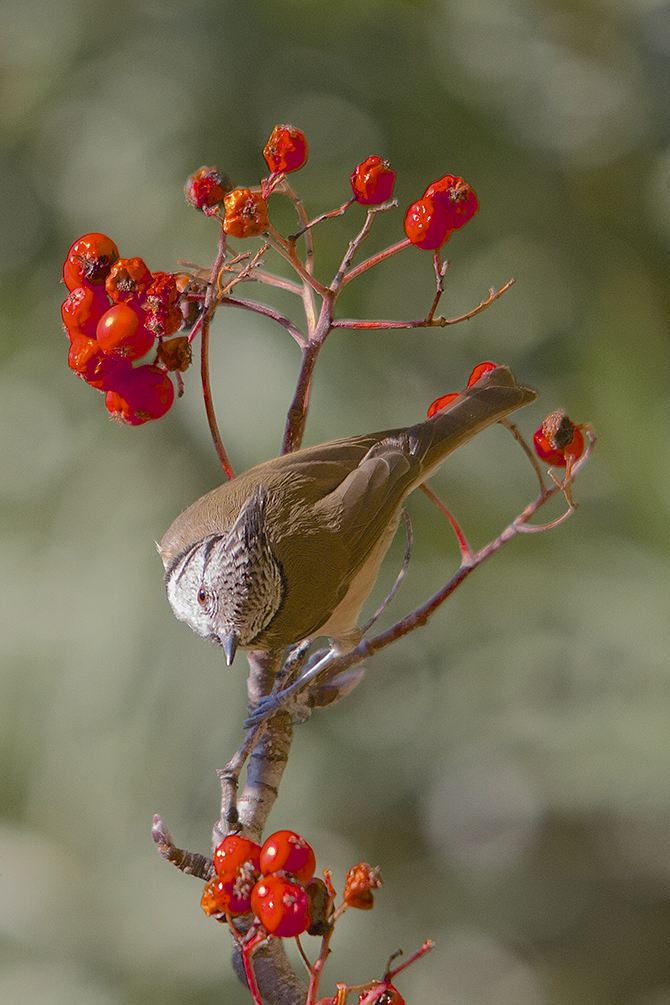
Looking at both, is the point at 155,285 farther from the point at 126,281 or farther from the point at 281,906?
the point at 281,906

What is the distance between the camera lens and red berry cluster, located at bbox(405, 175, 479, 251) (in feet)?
1.91

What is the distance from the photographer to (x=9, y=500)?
61.1 inches

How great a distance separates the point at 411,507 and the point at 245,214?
0.98 metres

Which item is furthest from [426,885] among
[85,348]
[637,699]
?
[85,348]

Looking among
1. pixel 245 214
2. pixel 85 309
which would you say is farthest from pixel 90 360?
pixel 245 214

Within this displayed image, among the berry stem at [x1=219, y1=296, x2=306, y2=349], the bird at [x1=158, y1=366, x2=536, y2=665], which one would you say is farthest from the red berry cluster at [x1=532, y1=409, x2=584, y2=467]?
the berry stem at [x1=219, y1=296, x2=306, y2=349]

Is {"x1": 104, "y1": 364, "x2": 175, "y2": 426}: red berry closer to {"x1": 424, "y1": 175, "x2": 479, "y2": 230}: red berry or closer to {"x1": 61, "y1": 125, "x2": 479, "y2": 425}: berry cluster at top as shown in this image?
{"x1": 61, "y1": 125, "x2": 479, "y2": 425}: berry cluster at top

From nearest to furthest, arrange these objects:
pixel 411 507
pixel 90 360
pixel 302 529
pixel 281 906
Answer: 1. pixel 281 906
2. pixel 90 360
3. pixel 302 529
4. pixel 411 507

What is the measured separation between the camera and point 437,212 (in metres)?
0.58

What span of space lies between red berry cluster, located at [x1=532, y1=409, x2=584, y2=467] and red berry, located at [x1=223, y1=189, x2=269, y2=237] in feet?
0.77

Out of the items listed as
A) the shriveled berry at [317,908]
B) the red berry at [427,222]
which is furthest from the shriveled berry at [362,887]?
the red berry at [427,222]

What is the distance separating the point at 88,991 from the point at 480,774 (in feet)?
2.31

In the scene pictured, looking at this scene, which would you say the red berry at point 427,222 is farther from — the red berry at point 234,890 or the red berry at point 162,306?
the red berry at point 234,890

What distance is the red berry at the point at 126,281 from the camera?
54 cm
